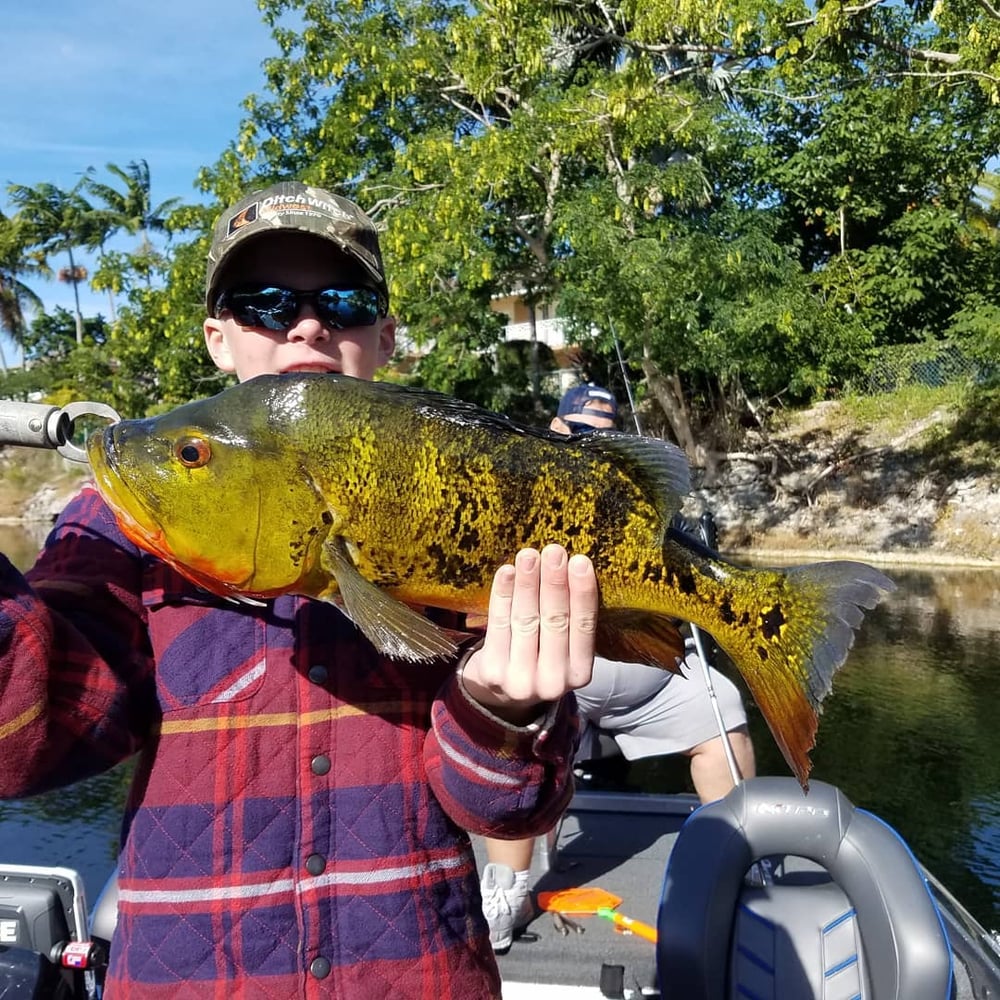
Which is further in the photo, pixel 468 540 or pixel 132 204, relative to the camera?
pixel 132 204

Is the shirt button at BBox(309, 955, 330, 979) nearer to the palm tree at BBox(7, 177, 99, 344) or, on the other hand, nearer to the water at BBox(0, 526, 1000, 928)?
the water at BBox(0, 526, 1000, 928)

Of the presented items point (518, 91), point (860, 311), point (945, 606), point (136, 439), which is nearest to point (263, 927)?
point (136, 439)

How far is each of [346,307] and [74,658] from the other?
0.89 metres

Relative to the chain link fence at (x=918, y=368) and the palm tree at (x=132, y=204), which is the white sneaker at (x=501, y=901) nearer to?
the chain link fence at (x=918, y=368)

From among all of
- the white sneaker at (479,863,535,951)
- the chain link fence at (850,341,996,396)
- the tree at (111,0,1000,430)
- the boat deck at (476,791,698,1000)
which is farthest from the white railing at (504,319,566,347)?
the white sneaker at (479,863,535,951)

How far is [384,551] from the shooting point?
1.52 metres

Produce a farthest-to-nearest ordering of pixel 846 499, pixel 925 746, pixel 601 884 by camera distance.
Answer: pixel 846 499, pixel 925 746, pixel 601 884

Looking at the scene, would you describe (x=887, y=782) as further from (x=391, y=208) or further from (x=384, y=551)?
(x=391, y=208)

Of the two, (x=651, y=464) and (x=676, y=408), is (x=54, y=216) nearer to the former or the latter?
(x=676, y=408)

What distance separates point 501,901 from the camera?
3.96m

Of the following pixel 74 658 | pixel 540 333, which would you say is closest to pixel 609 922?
→ pixel 74 658

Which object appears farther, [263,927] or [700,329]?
[700,329]

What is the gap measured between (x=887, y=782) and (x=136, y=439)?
7966mm

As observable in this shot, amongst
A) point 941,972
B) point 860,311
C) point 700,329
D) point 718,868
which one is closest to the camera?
point 941,972
